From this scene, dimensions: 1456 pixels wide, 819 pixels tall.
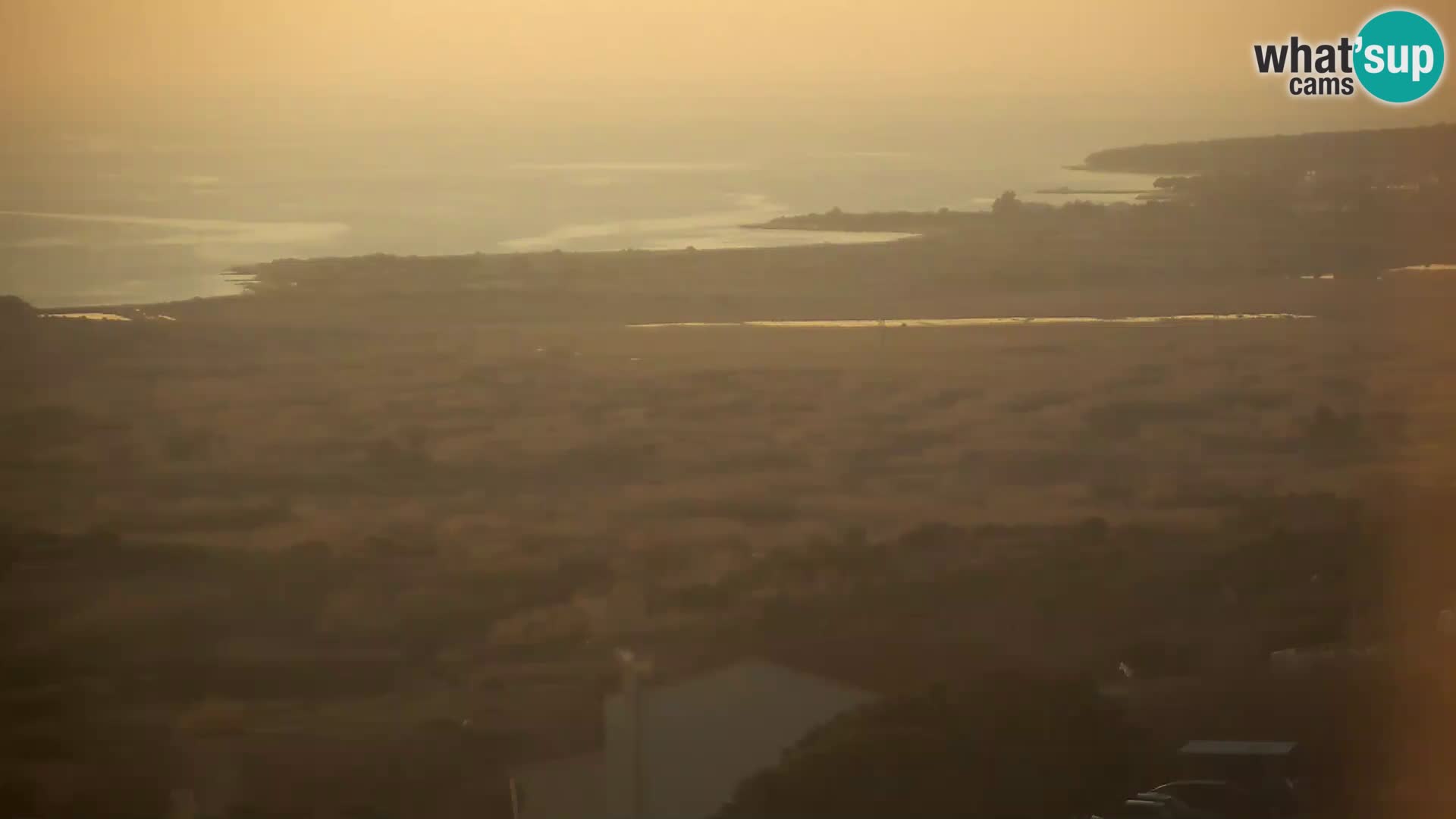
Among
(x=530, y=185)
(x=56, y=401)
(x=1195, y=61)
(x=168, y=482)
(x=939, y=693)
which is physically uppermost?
(x=1195, y=61)

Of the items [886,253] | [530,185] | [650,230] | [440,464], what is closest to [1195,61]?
[886,253]

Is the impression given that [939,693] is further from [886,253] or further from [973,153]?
[973,153]

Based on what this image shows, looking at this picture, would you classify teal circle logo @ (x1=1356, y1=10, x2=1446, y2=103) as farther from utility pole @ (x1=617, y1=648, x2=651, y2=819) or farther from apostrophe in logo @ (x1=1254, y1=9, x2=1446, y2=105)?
utility pole @ (x1=617, y1=648, x2=651, y2=819)

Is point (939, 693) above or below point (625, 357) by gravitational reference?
below

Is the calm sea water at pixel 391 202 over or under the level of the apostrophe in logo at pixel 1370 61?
under

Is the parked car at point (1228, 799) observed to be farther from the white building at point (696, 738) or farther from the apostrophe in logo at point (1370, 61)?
the apostrophe in logo at point (1370, 61)

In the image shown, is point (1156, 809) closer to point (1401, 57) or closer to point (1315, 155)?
point (1315, 155)

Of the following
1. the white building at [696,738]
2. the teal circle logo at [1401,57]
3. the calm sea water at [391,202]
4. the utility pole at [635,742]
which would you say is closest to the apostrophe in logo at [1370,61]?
the teal circle logo at [1401,57]

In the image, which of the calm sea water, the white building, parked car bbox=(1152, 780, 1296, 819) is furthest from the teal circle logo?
the white building

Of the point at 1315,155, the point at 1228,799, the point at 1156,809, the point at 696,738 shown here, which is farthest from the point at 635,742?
the point at 1315,155
